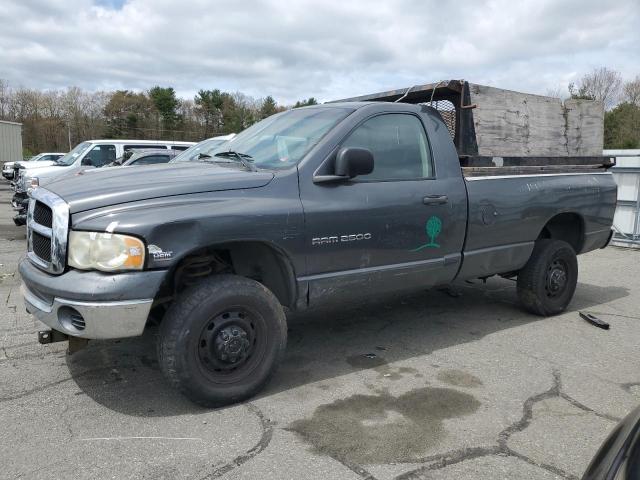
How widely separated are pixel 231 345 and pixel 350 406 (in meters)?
0.88

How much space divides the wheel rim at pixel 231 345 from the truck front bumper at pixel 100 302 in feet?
1.40

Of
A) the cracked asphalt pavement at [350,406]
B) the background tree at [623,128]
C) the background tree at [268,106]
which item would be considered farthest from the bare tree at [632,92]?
the cracked asphalt pavement at [350,406]

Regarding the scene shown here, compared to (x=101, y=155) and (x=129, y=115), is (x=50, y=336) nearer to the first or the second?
(x=101, y=155)

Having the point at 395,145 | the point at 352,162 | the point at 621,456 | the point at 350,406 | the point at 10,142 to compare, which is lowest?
the point at 350,406

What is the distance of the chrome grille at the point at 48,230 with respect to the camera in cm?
321

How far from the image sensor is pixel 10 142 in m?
39.3

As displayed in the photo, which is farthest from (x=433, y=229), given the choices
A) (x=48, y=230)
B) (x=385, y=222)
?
(x=48, y=230)

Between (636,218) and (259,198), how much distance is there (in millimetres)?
9807

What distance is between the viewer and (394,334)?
201 inches

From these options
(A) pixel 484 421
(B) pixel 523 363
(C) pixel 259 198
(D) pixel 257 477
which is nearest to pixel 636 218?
(B) pixel 523 363

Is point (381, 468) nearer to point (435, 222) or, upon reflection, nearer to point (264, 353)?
point (264, 353)

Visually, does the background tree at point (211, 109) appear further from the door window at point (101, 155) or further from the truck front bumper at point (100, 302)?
the truck front bumper at point (100, 302)

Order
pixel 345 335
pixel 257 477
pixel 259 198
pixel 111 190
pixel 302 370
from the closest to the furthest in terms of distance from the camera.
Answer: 1. pixel 257 477
2. pixel 111 190
3. pixel 259 198
4. pixel 302 370
5. pixel 345 335

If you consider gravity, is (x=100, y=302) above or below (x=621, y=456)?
above
